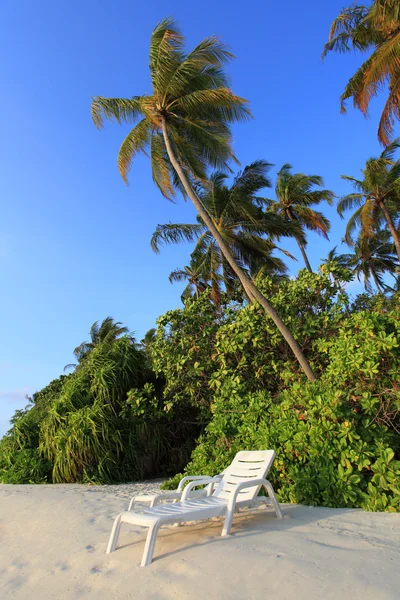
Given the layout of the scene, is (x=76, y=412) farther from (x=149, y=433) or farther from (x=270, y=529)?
(x=270, y=529)

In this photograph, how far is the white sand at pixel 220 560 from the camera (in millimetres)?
3086

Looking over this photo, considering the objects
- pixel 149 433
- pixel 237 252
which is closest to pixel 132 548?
pixel 149 433

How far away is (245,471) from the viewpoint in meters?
5.41

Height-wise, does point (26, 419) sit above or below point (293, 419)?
above

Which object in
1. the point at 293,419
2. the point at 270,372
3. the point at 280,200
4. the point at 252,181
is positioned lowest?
the point at 293,419

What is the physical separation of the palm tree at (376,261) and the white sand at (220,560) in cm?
2371

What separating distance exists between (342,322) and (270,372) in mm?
2001

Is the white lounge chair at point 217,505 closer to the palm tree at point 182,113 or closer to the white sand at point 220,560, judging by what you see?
the white sand at point 220,560

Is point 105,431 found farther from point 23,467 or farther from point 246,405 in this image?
point 246,405

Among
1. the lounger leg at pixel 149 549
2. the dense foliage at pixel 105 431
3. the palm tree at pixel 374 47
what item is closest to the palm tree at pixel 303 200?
the palm tree at pixel 374 47

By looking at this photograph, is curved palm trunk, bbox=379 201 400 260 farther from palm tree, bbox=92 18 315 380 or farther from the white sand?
the white sand

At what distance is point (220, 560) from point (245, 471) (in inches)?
76.9

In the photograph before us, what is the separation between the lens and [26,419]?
11828 mm

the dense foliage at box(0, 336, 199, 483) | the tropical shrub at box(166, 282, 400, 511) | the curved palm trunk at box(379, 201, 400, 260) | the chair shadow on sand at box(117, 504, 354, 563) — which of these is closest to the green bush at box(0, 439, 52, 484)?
the dense foliage at box(0, 336, 199, 483)
